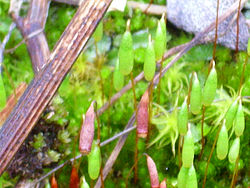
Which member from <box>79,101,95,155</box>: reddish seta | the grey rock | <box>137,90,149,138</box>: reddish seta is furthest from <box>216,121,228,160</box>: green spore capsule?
the grey rock

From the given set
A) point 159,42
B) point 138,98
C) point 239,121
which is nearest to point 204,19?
point 138,98

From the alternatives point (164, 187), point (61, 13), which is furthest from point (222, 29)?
point (164, 187)

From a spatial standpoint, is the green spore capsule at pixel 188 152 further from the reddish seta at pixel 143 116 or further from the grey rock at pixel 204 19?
the grey rock at pixel 204 19

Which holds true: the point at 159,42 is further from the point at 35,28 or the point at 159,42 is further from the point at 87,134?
the point at 35,28

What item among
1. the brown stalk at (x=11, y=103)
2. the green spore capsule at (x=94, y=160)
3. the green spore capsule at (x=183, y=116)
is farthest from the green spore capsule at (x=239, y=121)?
the brown stalk at (x=11, y=103)

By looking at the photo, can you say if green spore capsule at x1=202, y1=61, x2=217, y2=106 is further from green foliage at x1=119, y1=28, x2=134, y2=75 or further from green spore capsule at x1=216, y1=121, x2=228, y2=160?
green foliage at x1=119, y1=28, x2=134, y2=75

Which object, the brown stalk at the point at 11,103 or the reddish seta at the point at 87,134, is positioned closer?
the reddish seta at the point at 87,134

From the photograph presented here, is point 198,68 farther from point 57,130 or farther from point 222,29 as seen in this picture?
point 57,130
